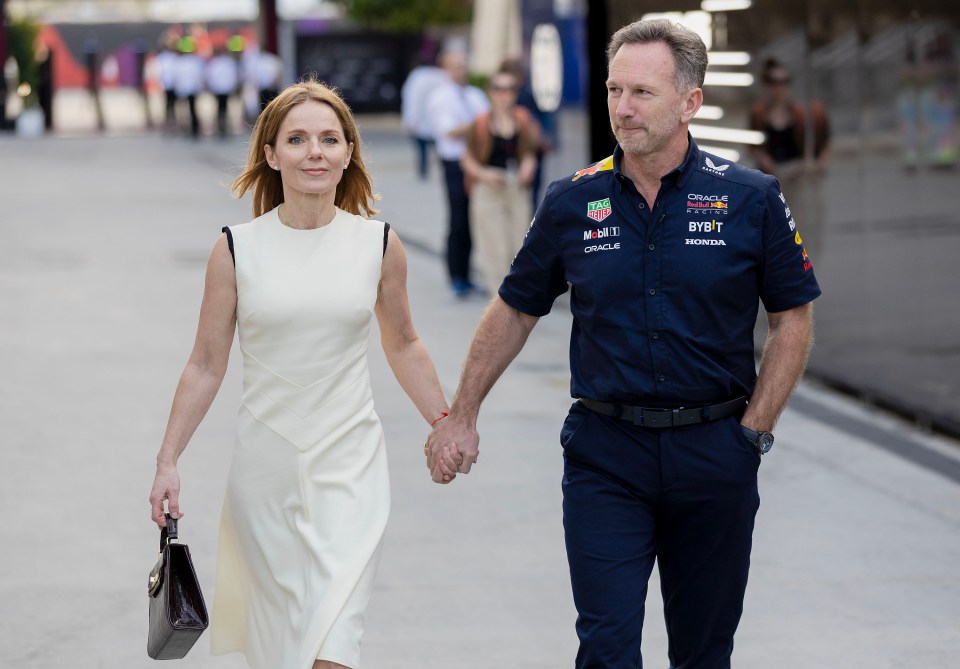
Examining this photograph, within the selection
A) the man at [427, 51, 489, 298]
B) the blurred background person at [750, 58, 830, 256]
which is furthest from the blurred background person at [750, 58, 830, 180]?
the man at [427, 51, 489, 298]

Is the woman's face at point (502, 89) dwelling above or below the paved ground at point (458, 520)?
above

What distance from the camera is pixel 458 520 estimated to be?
7031mm

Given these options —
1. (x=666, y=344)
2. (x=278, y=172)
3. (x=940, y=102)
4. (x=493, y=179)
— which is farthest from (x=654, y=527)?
(x=493, y=179)

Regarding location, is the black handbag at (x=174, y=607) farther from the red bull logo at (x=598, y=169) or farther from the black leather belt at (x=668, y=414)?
the red bull logo at (x=598, y=169)

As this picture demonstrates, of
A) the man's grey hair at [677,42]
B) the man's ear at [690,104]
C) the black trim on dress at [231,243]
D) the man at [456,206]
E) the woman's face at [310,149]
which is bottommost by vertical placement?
the man at [456,206]

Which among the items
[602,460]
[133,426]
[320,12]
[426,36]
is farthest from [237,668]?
[320,12]

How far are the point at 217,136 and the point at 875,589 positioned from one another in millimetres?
33121

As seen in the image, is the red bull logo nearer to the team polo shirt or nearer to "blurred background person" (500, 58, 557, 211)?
the team polo shirt

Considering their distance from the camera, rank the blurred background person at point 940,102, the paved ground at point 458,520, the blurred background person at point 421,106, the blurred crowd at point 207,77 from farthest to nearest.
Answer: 1. the blurred crowd at point 207,77
2. the blurred background person at point 421,106
3. the blurred background person at point 940,102
4. the paved ground at point 458,520

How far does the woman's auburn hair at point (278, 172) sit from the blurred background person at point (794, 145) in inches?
228

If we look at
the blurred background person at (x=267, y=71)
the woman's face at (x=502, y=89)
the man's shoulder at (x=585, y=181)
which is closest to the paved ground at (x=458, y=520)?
the woman's face at (x=502, y=89)

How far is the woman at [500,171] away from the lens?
12758 millimetres

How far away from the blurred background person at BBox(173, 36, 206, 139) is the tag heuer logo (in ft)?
111

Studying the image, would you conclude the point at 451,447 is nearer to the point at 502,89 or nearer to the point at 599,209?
the point at 599,209
